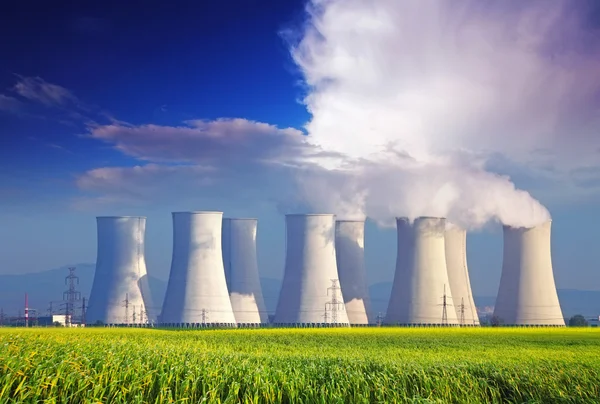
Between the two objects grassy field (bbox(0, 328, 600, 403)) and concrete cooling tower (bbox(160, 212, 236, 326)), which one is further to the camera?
concrete cooling tower (bbox(160, 212, 236, 326))

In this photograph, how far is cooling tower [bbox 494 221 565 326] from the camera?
3634cm

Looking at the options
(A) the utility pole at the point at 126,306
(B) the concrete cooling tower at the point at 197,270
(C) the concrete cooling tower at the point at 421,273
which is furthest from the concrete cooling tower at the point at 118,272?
(C) the concrete cooling tower at the point at 421,273

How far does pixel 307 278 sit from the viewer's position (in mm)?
36500

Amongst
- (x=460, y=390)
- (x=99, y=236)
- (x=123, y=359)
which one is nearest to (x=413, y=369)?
(x=460, y=390)

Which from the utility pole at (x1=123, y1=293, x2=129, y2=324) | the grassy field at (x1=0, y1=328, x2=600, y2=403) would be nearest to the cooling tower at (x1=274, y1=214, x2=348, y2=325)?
the utility pole at (x1=123, y1=293, x2=129, y2=324)

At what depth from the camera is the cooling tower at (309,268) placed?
36219 millimetres

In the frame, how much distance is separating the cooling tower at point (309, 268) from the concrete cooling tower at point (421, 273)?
3.27 meters

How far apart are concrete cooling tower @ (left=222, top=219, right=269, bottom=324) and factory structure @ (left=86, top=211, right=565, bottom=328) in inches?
147

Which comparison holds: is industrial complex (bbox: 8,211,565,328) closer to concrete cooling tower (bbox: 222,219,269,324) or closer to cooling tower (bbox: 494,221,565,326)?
cooling tower (bbox: 494,221,565,326)

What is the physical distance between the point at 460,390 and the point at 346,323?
95.1ft

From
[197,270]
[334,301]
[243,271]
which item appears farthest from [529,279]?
[197,270]

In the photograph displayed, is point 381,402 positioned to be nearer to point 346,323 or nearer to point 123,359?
point 123,359

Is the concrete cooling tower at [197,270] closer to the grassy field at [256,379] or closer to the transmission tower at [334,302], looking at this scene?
the transmission tower at [334,302]

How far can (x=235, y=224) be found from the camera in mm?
41875
